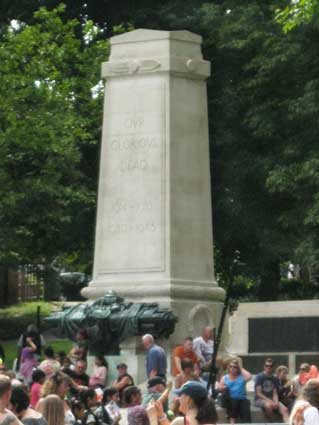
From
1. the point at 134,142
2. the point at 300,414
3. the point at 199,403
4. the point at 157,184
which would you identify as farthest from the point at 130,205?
the point at 199,403

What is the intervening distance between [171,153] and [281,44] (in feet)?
33.1

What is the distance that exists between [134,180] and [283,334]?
3.93m

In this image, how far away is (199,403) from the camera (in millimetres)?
12328

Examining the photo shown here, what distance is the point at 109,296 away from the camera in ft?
105

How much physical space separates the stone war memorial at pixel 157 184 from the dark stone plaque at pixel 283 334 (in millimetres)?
805

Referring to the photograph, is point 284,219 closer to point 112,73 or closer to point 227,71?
point 227,71

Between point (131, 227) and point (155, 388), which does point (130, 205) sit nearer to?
point (131, 227)

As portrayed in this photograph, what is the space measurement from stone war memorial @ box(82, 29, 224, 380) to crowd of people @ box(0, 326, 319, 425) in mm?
2047

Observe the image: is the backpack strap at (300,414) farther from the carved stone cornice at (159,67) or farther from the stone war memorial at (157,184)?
the carved stone cornice at (159,67)

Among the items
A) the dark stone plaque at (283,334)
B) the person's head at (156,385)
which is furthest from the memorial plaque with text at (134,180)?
the person's head at (156,385)

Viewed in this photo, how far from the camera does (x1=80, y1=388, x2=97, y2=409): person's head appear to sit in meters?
20.3

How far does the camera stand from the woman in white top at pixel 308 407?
48.9 ft

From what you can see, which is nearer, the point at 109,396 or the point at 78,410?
the point at 78,410

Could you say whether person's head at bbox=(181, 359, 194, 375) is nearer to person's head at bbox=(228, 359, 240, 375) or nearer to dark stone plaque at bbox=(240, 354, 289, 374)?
person's head at bbox=(228, 359, 240, 375)
